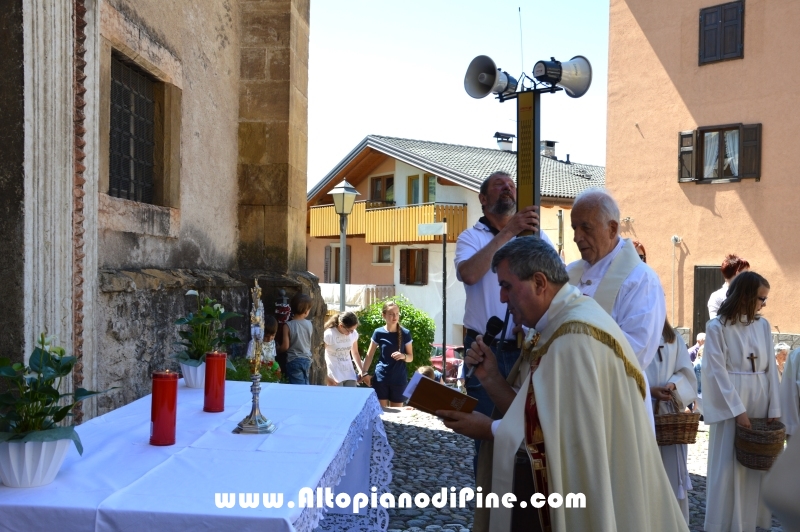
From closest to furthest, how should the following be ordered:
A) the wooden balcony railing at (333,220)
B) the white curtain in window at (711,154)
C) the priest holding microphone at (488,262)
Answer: the priest holding microphone at (488,262) → the white curtain in window at (711,154) → the wooden balcony railing at (333,220)

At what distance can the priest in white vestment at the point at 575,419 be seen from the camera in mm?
2680

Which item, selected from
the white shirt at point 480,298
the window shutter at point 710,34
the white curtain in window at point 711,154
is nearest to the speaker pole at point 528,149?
the white shirt at point 480,298

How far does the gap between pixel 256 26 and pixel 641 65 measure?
12.7 meters

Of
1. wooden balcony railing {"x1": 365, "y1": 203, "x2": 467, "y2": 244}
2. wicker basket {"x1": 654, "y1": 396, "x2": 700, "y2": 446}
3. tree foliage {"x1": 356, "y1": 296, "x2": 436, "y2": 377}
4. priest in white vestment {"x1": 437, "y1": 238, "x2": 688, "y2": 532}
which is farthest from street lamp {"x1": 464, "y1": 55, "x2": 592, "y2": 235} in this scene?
wooden balcony railing {"x1": 365, "y1": 203, "x2": 467, "y2": 244}

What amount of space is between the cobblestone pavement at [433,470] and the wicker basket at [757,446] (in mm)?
576

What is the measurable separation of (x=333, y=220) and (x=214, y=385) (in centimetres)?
2847

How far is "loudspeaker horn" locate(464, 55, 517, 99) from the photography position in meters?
4.24

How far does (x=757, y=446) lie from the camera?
5312 millimetres

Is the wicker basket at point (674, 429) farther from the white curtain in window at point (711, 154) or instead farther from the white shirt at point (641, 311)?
the white curtain in window at point (711, 154)

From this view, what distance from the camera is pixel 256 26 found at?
29.2ft

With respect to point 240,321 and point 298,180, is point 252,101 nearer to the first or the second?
point 298,180

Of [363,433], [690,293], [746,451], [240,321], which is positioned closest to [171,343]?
[240,321]

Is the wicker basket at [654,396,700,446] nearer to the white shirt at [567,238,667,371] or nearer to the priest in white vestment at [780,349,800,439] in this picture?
the priest in white vestment at [780,349,800,439]

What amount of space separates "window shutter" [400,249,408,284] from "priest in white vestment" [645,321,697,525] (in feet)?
84.8
